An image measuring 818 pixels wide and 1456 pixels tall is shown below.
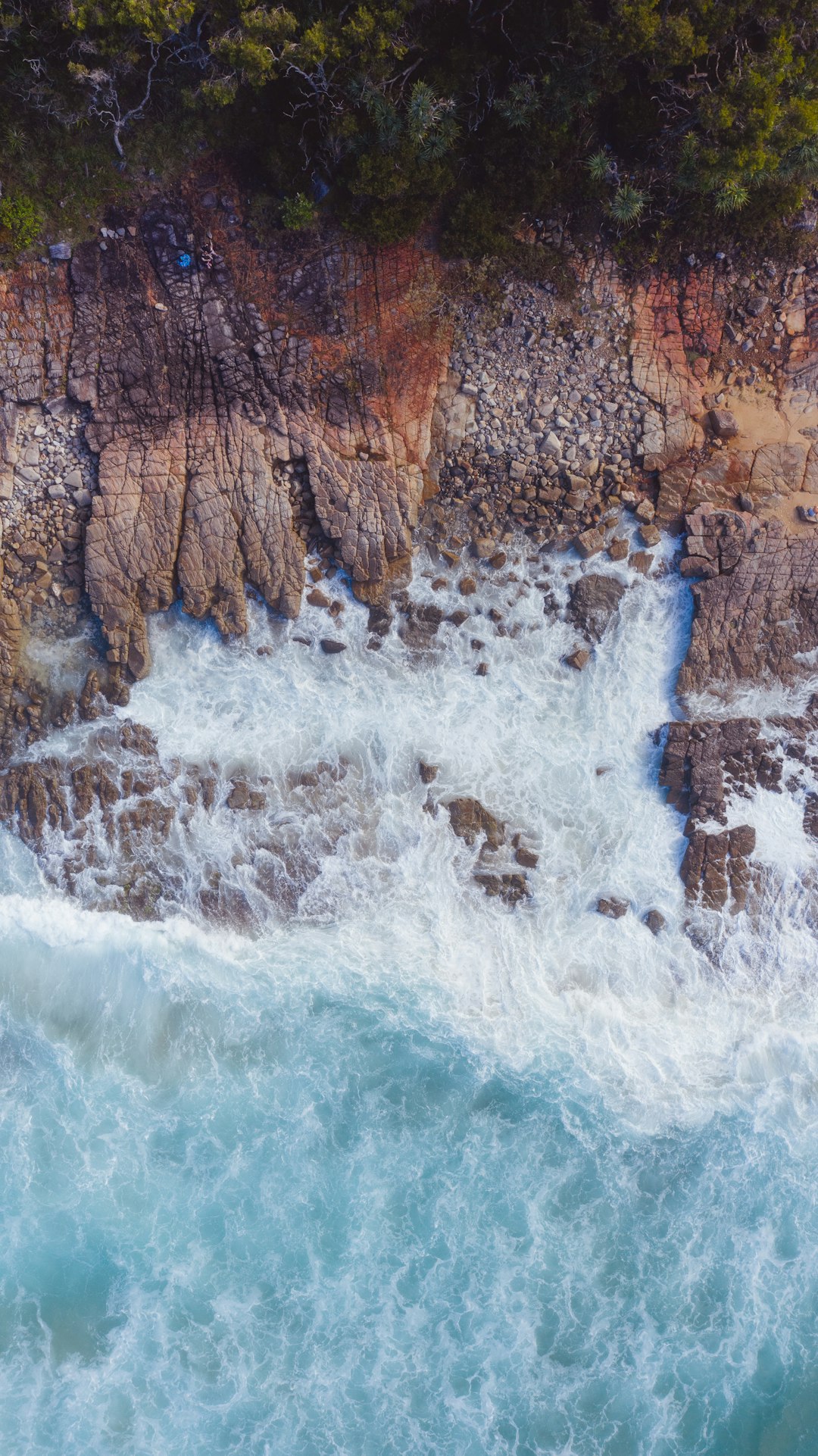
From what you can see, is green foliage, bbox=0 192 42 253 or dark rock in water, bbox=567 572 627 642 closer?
green foliage, bbox=0 192 42 253

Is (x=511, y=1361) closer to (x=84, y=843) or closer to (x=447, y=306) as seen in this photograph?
(x=84, y=843)

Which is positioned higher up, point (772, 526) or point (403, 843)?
point (772, 526)

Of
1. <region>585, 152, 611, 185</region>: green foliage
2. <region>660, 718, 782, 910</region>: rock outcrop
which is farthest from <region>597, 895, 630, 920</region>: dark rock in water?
<region>585, 152, 611, 185</region>: green foliage

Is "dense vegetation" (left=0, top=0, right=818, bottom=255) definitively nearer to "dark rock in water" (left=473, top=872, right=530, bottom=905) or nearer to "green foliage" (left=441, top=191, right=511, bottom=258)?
"green foliage" (left=441, top=191, right=511, bottom=258)

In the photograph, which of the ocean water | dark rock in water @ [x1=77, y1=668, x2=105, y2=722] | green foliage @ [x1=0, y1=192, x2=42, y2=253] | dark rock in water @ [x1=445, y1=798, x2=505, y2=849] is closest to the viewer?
the ocean water

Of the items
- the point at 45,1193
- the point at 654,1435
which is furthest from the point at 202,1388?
the point at 654,1435
